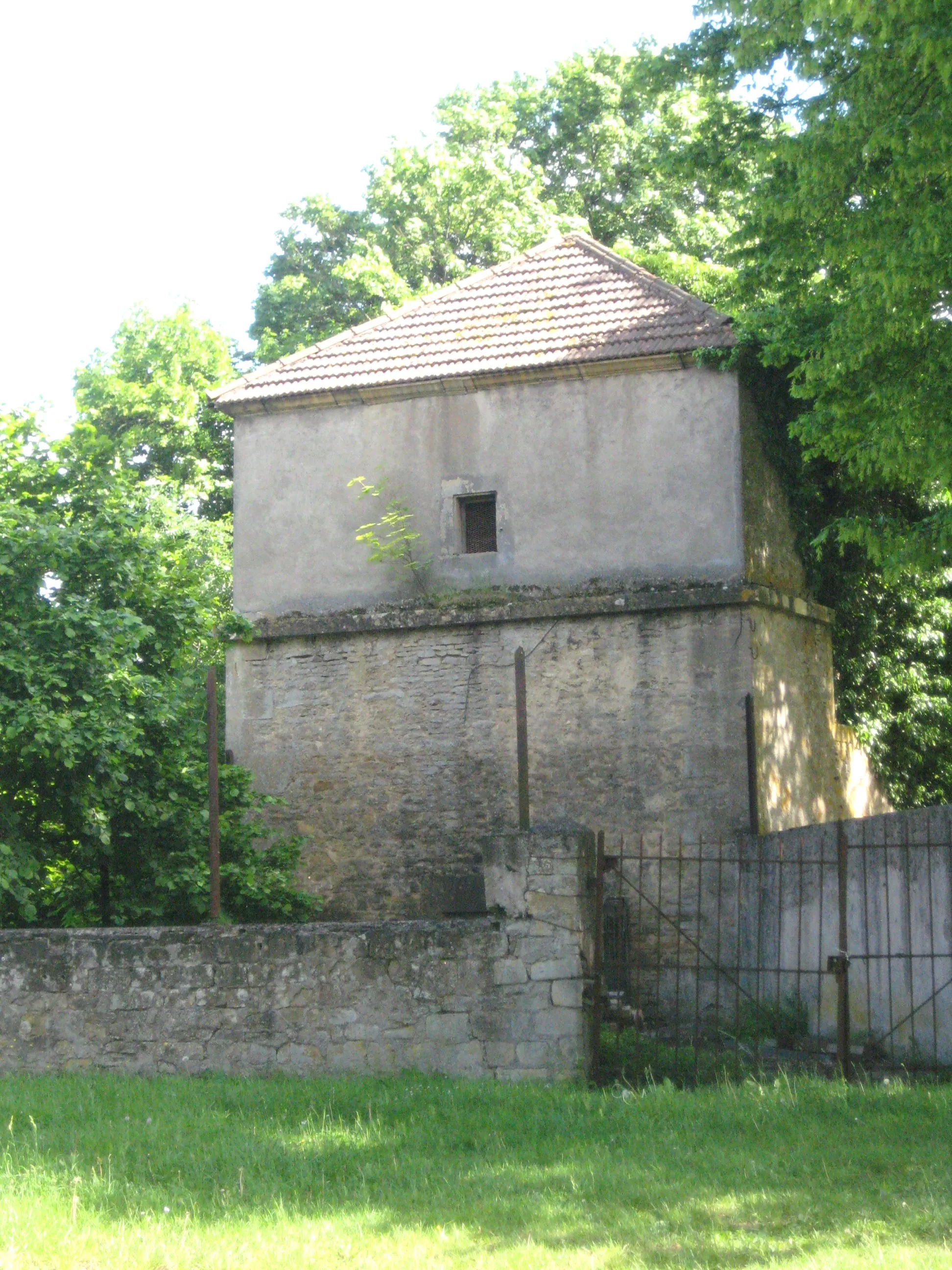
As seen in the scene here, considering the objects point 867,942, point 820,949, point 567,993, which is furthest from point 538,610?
point 567,993

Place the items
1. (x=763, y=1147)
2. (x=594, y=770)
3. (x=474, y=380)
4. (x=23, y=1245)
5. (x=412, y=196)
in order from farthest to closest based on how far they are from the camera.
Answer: (x=412, y=196)
(x=474, y=380)
(x=594, y=770)
(x=763, y=1147)
(x=23, y=1245)

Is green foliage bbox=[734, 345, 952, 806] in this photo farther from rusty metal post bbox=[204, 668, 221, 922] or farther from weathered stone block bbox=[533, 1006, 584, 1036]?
weathered stone block bbox=[533, 1006, 584, 1036]

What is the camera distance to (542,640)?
1501 cm

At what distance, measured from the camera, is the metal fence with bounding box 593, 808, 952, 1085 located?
33.0ft

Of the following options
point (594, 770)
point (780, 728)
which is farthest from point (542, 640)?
point (780, 728)

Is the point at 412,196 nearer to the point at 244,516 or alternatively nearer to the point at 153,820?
the point at 244,516

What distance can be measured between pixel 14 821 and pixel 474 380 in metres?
7.20

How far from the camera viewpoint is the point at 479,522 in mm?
16016

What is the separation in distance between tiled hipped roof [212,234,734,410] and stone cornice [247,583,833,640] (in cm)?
262

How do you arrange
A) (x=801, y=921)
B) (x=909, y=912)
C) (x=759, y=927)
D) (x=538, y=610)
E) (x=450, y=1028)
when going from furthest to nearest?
(x=538, y=610) < (x=801, y=921) < (x=759, y=927) < (x=909, y=912) < (x=450, y=1028)

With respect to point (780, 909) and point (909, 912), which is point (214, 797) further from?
point (909, 912)

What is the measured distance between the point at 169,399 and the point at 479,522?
12312 mm

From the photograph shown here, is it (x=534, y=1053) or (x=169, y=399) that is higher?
(x=169, y=399)

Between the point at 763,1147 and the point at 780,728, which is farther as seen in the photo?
Result: the point at 780,728
